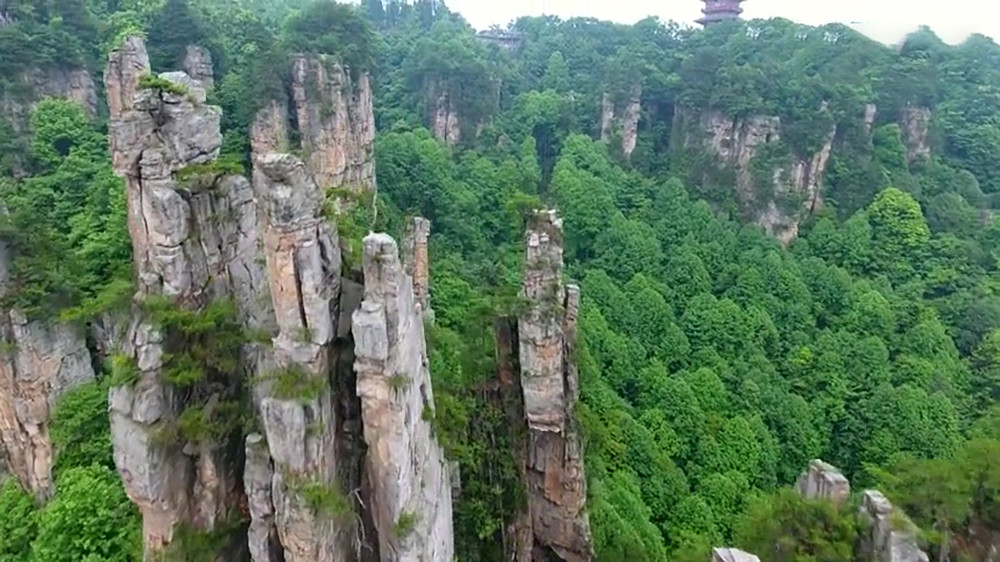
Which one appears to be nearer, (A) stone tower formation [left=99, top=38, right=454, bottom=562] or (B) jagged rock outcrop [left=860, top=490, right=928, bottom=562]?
(A) stone tower formation [left=99, top=38, right=454, bottom=562]

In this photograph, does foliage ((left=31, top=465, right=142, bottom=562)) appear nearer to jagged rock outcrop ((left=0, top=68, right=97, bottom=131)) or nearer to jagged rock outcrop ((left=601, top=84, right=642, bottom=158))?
jagged rock outcrop ((left=0, top=68, right=97, bottom=131))

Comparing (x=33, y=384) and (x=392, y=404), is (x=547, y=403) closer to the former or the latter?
(x=392, y=404)

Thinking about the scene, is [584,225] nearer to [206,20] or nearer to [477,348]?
[206,20]

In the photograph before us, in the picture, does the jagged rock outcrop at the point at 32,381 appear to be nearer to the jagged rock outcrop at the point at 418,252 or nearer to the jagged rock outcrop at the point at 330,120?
the jagged rock outcrop at the point at 418,252

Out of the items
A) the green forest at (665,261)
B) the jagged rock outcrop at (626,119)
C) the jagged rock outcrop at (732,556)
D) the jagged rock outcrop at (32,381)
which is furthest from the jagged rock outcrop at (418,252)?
the jagged rock outcrop at (626,119)

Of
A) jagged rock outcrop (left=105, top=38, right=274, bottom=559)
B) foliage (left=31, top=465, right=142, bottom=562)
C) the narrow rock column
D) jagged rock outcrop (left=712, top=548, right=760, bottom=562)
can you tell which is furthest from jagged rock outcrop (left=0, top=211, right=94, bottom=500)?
jagged rock outcrop (left=712, top=548, right=760, bottom=562)

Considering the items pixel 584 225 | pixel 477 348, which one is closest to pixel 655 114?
pixel 584 225

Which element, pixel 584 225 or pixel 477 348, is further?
pixel 584 225
